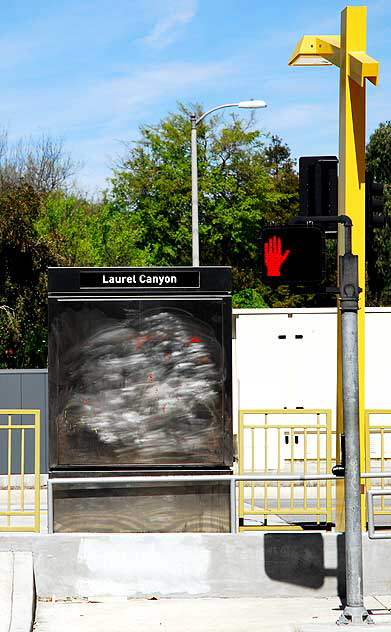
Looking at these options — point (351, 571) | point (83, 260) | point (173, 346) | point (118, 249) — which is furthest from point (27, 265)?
point (351, 571)

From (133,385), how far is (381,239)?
1904 inches

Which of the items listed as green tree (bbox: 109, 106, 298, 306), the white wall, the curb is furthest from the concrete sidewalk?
green tree (bbox: 109, 106, 298, 306)

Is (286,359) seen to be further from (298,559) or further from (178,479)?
(298,559)

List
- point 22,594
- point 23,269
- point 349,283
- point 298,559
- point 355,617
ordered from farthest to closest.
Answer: point 23,269 → point 298,559 → point 22,594 → point 349,283 → point 355,617

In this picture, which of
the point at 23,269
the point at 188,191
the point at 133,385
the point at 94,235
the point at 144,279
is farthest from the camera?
the point at 188,191

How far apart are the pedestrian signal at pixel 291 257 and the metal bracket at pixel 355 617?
2.76 meters

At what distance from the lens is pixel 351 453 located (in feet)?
30.3

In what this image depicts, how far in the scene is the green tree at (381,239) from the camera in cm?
5834

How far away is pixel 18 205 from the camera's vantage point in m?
29.0

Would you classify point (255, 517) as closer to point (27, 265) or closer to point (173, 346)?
point (173, 346)

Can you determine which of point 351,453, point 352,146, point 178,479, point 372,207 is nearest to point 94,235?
point 352,146

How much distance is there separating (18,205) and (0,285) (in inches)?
89.9

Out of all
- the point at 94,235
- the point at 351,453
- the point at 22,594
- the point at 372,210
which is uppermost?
the point at 94,235

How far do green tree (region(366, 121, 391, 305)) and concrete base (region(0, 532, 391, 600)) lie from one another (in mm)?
48680
